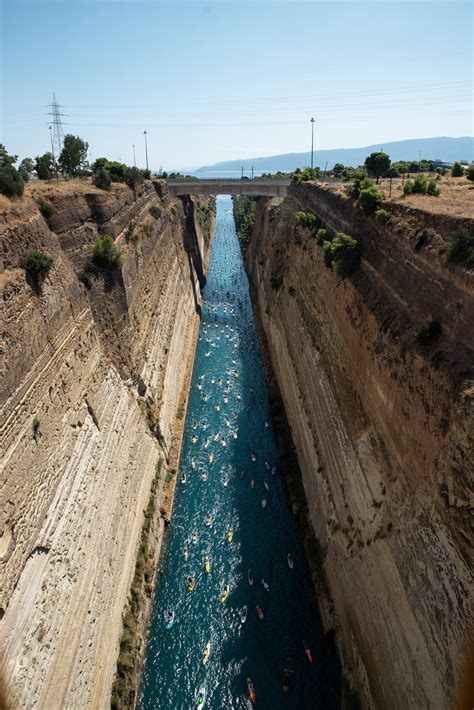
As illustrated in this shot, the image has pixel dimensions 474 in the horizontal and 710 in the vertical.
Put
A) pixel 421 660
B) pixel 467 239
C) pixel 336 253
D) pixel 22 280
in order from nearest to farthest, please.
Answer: pixel 421 660
pixel 467 239
pixel 22 280
pixel 336 253

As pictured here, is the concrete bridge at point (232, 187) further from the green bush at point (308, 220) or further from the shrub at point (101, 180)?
the shrub at point (101, 180)

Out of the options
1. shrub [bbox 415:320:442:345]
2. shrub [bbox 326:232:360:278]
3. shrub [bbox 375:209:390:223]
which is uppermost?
shrub [bbox 375:209:390:223]

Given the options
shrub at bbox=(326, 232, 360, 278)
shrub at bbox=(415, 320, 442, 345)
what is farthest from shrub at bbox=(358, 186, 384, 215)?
shrub at bbox=(415, 320, 442, 345)

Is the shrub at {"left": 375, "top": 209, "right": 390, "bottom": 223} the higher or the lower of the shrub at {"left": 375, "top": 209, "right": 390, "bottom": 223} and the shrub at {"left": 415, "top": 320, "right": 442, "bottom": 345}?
the higher

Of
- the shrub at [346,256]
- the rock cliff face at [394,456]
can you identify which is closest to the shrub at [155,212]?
the rock cliff face at [394,456]

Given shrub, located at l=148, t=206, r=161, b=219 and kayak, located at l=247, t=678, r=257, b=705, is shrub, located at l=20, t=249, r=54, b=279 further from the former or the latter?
shrub, located at l=148, t=206, r=161, b=219

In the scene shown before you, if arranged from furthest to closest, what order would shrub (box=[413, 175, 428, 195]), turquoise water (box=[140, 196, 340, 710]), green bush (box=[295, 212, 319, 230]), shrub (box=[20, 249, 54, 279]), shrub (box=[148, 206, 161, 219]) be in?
1. shrub (box=[148, 206, 161, 219])
2. green bush (box=[295, 212, 319, 230])
3. shrub (box=[413, 175, 428, 195])
4. turquoise water (box=[140, 196, 340, 710])
5. shrub (box=[20, 249, 54, 279])

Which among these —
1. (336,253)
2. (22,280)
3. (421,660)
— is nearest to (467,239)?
(336,253)

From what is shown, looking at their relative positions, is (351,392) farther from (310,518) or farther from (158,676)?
(158,676)
